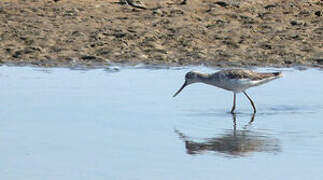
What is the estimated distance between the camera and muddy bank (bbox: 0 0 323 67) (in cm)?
1700

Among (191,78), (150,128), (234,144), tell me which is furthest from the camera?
(191,78)

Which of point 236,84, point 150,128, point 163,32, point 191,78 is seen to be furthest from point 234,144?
point 163,32

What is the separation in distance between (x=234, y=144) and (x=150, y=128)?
1.13 metres

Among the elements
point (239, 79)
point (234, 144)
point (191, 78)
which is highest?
point (234, 144)

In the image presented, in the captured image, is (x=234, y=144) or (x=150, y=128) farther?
(x=150, y=128)

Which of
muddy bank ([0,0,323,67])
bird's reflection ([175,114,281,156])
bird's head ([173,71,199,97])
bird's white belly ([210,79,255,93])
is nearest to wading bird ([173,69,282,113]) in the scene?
bird's white belly ([210,79,255,93])

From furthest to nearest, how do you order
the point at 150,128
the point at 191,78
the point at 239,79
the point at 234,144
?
the point at 191,78, the point at 239,79, the point at 150,128, the point at 234,144

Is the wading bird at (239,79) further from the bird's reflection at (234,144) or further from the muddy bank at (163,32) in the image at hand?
the muddy bank at (163,32)

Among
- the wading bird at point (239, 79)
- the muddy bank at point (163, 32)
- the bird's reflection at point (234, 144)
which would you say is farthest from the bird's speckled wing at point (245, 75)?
the muddy bank at point (163, 32)

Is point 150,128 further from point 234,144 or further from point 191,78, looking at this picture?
point 191,78

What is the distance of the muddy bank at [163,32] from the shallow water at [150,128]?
42.1 inches

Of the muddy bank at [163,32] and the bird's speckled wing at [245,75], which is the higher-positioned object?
the bird's speckled wing at [245,75]

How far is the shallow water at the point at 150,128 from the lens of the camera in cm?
987

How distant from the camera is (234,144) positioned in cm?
1113
